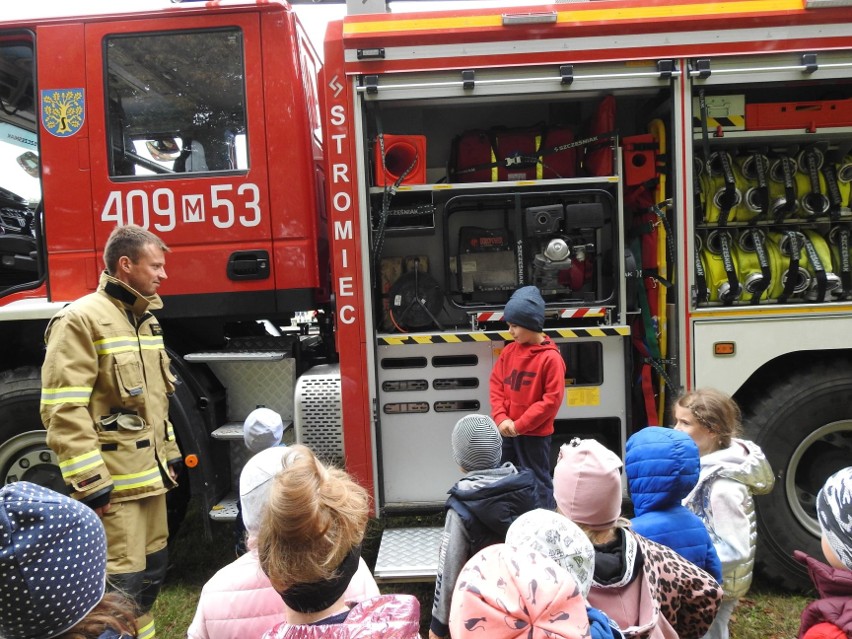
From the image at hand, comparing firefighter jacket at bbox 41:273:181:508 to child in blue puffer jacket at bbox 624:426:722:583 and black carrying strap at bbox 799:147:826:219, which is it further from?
black carrying strap at bbox 799:147:826:219

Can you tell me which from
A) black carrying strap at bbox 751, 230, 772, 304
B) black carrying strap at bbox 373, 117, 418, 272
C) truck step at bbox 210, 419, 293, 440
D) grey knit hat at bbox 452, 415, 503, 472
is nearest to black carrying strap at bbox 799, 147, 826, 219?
black carrying strap at bbox 751, 230, 772, 304

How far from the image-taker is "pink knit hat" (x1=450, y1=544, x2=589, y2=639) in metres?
1.05

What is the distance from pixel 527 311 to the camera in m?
3.10

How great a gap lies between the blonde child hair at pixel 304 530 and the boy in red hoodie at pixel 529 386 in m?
1.97

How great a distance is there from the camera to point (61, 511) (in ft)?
3.94

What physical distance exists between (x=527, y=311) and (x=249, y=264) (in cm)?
143

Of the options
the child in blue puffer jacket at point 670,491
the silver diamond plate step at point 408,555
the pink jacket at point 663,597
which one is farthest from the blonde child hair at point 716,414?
the silver diamond plate step at point 408,555

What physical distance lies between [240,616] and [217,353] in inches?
83.8

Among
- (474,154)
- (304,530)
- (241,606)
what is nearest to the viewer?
(304,530)

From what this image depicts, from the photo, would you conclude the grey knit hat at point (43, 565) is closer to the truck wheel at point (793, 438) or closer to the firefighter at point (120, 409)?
the firefighter at point (120, 409)

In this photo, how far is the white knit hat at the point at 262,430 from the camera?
2725mm

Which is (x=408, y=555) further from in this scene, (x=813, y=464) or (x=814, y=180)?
(x=814, y=180)

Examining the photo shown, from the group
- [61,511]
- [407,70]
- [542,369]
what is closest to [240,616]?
[61,511]

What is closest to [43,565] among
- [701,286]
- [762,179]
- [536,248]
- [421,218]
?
[421,218]
